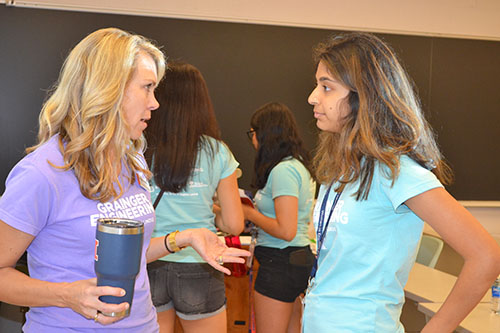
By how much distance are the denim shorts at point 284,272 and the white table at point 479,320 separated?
69 centimetres

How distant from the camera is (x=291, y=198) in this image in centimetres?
286

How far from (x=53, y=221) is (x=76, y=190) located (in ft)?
0.32

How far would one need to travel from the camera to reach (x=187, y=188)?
2.33 metres

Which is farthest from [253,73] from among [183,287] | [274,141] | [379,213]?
[379,213]

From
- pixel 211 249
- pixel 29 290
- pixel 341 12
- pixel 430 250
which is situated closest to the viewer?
pixel 29 290

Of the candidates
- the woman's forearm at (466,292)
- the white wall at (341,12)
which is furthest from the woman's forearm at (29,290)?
the white wall at (341,12)

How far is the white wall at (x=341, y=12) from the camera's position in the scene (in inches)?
179

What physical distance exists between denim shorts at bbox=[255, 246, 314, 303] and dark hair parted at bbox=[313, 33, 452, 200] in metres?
1.40

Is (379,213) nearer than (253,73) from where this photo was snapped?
Yes

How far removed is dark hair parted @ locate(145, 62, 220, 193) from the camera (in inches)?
91.0

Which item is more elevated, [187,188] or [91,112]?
[91,112]

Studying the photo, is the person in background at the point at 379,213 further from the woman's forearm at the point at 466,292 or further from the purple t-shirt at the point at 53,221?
the purple t-shirt at the point at 53,221

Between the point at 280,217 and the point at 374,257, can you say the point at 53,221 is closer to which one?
the point at 374,257

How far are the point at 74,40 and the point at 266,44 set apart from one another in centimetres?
179
